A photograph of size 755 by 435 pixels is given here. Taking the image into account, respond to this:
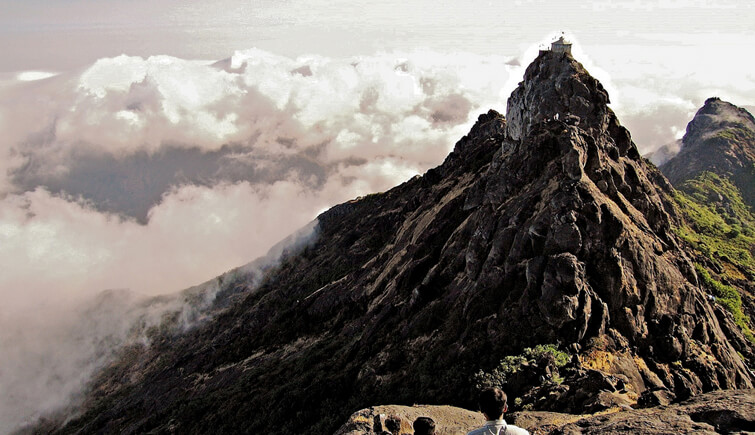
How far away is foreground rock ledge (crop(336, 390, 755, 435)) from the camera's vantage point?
25.4 metres

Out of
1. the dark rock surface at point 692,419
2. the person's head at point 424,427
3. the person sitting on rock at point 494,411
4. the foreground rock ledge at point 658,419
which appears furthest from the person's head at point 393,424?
the person sitting on rock at point 494,411

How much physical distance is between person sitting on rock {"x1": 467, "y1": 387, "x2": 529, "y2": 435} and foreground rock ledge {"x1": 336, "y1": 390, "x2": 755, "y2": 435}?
12443 mm

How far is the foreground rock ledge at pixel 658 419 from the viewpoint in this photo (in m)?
25.4

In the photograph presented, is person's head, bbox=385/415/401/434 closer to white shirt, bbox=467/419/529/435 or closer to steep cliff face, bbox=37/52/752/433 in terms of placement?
steep cliff face, bbox=37/52/752/433

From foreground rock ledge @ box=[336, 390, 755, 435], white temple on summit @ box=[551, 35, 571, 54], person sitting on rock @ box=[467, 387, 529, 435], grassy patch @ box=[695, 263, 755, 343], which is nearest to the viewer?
person sitting on rock @ box=[467, 387, 529, 435]

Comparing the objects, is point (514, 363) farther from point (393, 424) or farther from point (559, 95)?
point (559, 95)

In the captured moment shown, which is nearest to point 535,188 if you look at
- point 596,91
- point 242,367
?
point 596,91

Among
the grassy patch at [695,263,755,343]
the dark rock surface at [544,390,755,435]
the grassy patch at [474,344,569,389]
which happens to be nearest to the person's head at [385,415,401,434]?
the dark rock surface at [544,390,755,435]

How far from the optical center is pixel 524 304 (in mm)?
50906

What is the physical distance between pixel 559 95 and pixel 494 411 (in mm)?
76659

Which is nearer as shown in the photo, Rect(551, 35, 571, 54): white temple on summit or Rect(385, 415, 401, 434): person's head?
Rect(385, 415, 401, 434): person's head

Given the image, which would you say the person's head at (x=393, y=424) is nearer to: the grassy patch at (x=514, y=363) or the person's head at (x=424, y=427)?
the grassy patch at (x=514, y=363)

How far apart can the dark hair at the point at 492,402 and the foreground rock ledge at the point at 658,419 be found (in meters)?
12.7

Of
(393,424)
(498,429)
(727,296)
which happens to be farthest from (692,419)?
(727,296)
